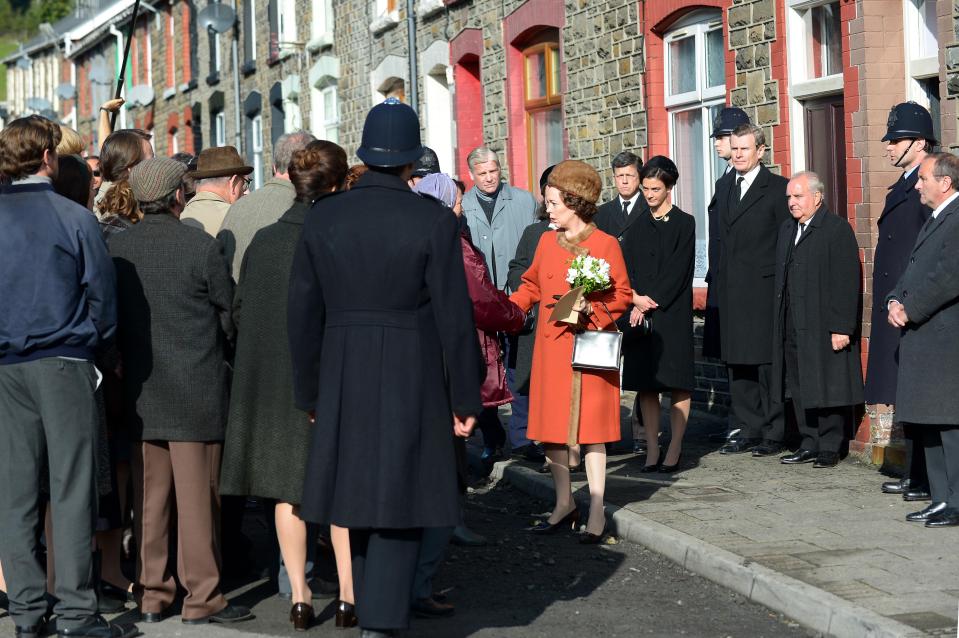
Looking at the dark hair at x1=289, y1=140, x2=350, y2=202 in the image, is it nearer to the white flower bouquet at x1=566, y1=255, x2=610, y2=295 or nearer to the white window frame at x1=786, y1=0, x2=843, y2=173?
the white flower bouquet at x1=566, y1=255, x2=610, y2=295

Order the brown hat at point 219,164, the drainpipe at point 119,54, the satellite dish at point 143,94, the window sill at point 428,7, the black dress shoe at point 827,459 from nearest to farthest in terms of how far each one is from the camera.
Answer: the brown hat at point 219,164 < the black dress shoe at point 827,459 < the window sill at point 428,7 < the satellite dish at point 143,94 < the drainpipe at point 119,54

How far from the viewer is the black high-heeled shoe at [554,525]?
27.8 ft

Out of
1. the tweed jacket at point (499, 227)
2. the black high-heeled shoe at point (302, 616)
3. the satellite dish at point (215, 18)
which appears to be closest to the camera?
the black high-heeled shoe at point (302, 616)

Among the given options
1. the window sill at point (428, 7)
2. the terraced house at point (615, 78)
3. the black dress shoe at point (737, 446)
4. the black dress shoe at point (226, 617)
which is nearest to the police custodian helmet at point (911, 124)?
the terraced house at point (615, 78)

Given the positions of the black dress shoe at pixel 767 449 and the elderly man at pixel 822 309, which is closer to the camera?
the elderly man at pixel 822 309

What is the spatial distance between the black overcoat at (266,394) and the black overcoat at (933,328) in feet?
11.3

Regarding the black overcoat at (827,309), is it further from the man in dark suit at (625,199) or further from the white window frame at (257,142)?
the white window frame at (257,142)

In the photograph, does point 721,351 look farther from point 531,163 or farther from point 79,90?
point 79,90

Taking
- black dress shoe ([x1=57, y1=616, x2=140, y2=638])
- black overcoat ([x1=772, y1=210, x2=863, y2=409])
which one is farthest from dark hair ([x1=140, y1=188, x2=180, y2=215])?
black overcoat ([x1=772, y1=210, x2=863, y2=409])

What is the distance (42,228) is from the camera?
6262 mm

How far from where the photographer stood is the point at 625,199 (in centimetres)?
1070

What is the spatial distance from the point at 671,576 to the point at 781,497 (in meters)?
1.72

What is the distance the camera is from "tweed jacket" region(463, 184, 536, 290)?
11.1 meters

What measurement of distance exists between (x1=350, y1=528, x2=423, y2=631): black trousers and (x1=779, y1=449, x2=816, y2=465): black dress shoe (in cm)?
489
